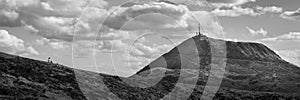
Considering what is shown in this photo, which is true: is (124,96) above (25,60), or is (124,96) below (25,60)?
below

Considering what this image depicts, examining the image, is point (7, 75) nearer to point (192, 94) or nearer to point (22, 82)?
point (22, 82)

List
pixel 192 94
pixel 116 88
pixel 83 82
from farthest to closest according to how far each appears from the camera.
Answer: pixel 192 94, pixel 116 88, pixel 83 82

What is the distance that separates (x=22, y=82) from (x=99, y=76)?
20.5 meters

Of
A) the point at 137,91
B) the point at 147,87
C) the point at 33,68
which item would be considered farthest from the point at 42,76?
the point at 147,87

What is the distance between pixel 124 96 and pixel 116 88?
4.38m

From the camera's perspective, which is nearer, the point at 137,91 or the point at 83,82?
the point at 83,82

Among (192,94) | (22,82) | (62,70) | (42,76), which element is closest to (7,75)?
(22,82)

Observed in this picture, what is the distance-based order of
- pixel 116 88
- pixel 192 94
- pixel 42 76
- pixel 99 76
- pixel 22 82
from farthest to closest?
pixel 192 94 → pixel 99 76 → pixel 116 88 → pixel 42 76 → pixel 22 82

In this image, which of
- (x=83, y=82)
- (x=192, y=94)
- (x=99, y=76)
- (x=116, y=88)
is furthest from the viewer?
(x=192, y=94)

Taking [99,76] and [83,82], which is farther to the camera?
[99,76]

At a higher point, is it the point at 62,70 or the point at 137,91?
the point at 62,70

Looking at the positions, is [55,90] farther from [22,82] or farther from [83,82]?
[83,82]

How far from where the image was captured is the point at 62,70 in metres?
62.4

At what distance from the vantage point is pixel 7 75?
1997 inches
